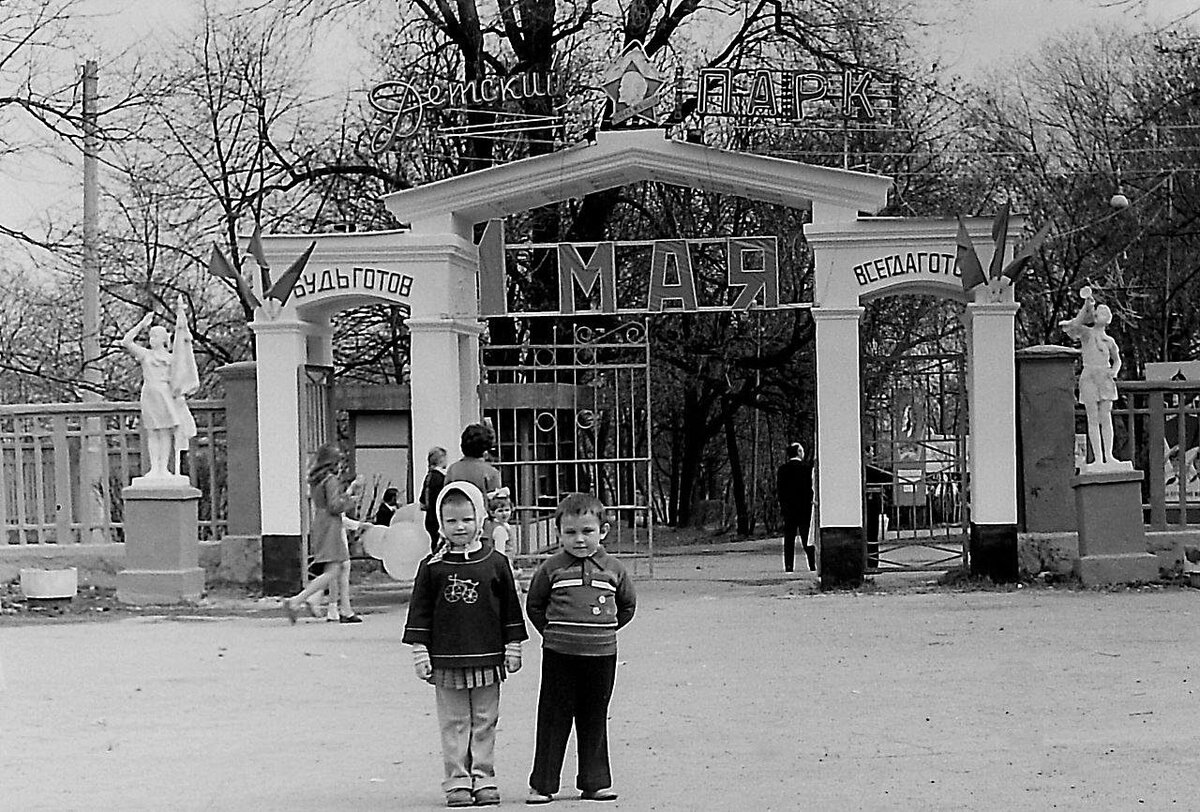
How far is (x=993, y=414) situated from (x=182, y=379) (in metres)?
8.09

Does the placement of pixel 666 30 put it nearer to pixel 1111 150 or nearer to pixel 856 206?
pixel 1111 150

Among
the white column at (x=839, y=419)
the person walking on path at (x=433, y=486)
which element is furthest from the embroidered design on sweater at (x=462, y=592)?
the white column at (x=839, y=419)

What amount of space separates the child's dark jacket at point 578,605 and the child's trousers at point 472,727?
373 mm

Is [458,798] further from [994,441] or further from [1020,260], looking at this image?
[1020,260]

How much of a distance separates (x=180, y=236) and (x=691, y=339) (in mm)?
8897

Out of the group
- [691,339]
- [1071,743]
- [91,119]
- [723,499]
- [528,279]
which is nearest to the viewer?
[1071,743]

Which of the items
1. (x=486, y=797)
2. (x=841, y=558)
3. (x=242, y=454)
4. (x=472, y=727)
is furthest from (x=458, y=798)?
(x=242, y=454)

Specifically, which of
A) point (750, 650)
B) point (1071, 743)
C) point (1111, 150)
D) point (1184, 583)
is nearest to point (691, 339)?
point (1111, 150)

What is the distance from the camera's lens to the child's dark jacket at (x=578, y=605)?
27.3 feet

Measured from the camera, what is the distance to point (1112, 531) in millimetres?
17859

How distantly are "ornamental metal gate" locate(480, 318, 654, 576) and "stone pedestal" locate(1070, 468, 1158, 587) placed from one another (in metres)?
4.32

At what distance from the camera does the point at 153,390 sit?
1828 cm

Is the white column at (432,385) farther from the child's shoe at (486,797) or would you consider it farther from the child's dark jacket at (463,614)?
the child's shoe at (486,797)

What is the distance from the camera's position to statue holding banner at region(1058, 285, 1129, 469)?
18.0 meters
